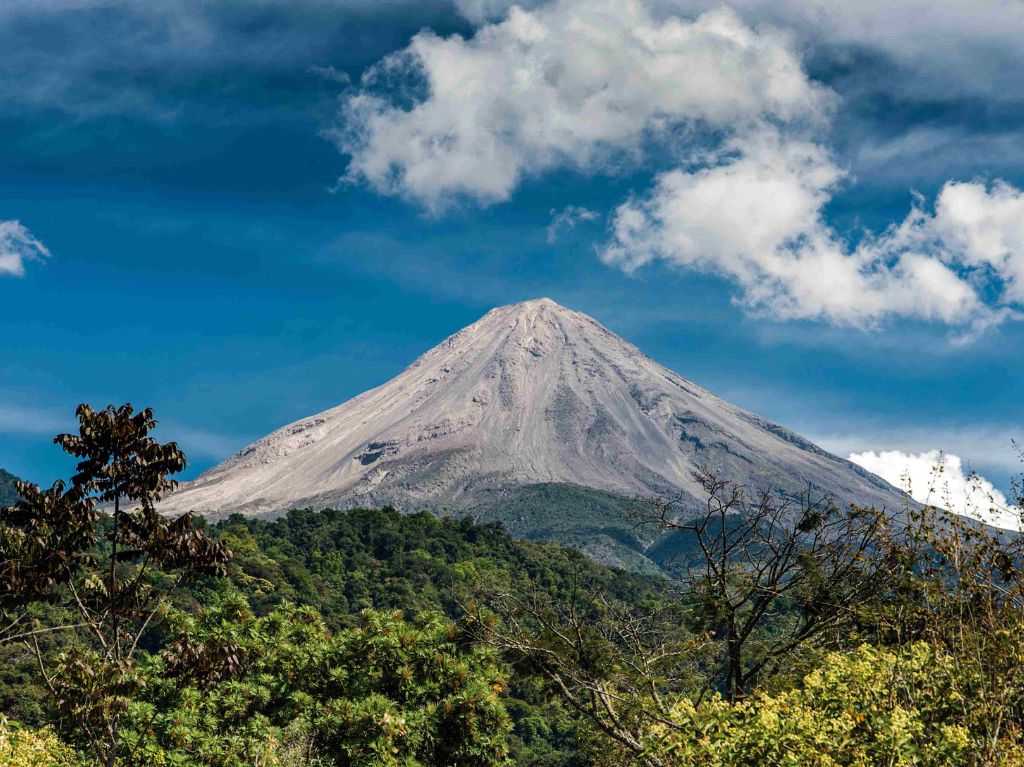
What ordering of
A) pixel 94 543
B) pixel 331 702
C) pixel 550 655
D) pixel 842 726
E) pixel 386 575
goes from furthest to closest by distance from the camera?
pixel 386 575, pixel 331 702, pixel 550 655, pixel 94 543, pixel 842 726

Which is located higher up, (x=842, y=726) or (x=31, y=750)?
(x=842, y=726)

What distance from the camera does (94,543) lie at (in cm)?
1205

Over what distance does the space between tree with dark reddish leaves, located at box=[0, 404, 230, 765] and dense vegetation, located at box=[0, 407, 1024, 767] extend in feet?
0.09

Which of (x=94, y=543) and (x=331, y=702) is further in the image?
(x=331, y=702)

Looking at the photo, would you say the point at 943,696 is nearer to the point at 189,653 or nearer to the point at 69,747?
the point at 189,653

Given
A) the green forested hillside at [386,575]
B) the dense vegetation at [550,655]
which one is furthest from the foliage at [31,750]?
the green forested hillside at [386,575]

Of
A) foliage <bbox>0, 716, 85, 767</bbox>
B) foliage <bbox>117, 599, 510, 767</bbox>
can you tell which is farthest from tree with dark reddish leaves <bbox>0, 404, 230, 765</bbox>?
foliage <bbox>117, 599, 510, 767</bbox>

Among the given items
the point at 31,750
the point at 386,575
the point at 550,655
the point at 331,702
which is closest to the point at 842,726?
A: the point at 550,655

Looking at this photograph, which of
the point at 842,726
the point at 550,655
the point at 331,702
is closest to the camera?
the point at 842,726

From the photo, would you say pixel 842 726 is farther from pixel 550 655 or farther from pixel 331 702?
pixel 331 702

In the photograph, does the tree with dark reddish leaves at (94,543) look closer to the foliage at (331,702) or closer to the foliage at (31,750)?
the foliage at (31,750)

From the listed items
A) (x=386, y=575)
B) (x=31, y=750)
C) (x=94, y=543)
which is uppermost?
(x=94, y=543)

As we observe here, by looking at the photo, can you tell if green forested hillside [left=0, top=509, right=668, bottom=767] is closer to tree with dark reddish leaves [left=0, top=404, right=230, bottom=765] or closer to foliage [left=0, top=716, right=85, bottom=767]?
foliage [left=0, top=716, right=85, bottom=767]

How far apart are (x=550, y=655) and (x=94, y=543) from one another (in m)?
8.33
